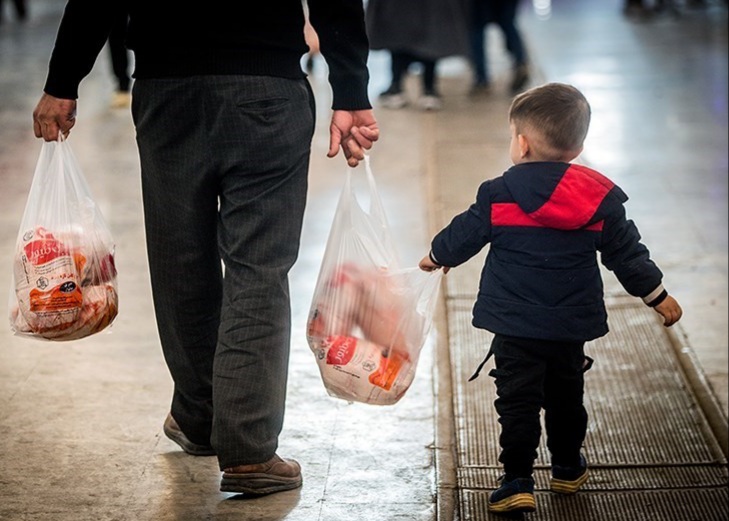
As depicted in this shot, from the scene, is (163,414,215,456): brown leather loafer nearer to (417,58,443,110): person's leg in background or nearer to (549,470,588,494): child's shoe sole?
(549,470,588,494): child's shoe sole

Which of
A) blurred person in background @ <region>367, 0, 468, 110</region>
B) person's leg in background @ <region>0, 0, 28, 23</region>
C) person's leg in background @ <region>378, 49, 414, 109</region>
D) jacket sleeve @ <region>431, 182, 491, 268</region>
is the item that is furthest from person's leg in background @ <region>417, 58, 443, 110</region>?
person's leg in background @ <region>0, 0, 28, 23</region>

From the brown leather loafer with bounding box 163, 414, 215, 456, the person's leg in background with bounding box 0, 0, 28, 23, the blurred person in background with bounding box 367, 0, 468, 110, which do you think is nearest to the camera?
the brown leather loafer with bounding box 163, 414, 215, 456

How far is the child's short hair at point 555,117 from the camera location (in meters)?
2.90

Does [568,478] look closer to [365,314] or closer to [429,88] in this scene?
[365,314]

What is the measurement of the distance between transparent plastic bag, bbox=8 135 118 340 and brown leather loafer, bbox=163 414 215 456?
39 centimetres

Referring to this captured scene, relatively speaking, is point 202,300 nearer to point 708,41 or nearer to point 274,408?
point 274,408

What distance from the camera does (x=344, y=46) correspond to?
3.00 meters

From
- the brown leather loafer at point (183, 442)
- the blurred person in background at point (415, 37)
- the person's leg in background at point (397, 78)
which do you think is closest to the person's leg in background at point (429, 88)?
the blurred person in background at point (415, 37)

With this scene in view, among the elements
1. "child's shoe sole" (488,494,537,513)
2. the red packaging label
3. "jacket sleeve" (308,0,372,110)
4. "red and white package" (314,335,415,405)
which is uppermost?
"jacket sleeve" (308,0,372,110)

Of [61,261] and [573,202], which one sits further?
[61,261]

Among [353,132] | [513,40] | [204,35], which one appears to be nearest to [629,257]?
[353,132]

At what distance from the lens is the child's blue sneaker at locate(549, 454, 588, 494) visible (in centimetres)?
321

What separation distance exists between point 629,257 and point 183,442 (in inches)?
52.9

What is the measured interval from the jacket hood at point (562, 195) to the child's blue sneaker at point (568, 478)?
0.71 m
